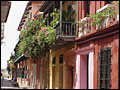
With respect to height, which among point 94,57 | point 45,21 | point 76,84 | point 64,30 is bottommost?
point 76,84

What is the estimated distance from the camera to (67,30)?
19.6 m

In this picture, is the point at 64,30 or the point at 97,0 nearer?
the point at 97,0

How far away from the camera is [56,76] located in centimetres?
2389

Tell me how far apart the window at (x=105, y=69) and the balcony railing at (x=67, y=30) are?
413cm

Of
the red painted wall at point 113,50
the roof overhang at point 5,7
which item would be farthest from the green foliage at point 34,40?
the red painted wall at point 113,50

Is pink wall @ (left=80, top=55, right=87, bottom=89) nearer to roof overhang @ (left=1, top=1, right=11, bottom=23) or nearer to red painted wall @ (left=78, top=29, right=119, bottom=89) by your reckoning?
red painted wall @ (left=78, top=29, right=119, bottom=89)

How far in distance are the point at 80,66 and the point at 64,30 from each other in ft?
7.93

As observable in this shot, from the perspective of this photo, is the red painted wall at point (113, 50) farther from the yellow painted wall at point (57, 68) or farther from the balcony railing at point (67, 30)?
the yellow painted wall at point (57, 68)

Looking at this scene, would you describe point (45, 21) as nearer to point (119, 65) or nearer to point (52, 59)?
point (52, 59)

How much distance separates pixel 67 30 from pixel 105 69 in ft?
17.8

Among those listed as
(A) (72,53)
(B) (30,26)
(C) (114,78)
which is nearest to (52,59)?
(B) (30,26)

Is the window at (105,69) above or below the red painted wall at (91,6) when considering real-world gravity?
below

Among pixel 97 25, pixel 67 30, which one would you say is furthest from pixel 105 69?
pixel 67 30

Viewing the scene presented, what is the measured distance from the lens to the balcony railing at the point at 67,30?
1893 cm
